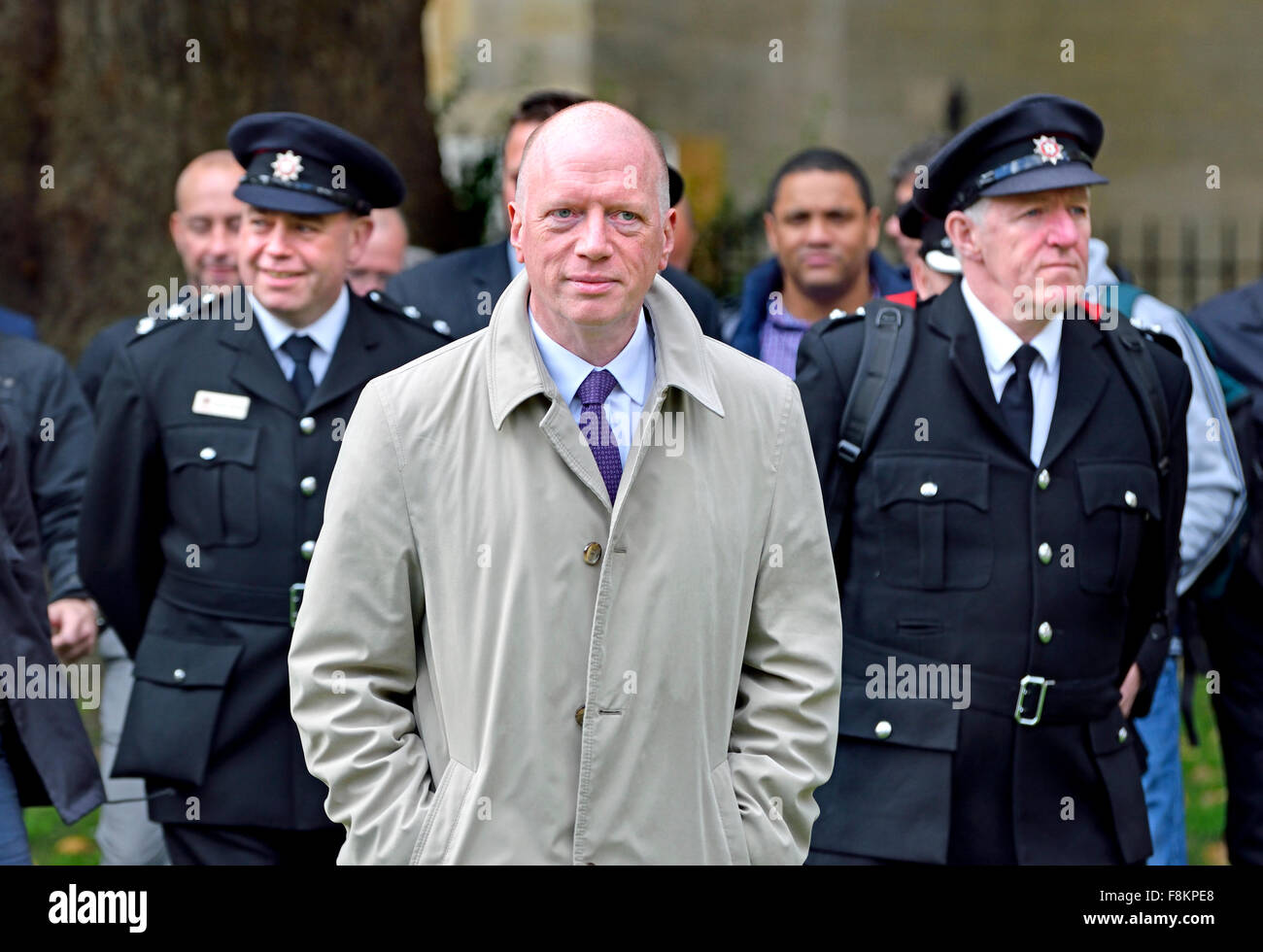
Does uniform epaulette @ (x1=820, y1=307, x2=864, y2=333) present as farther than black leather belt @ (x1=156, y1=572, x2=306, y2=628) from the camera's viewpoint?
No

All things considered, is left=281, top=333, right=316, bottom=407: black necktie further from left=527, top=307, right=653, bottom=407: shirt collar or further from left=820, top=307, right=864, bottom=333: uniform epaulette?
left=527, top=307, right=653, bottom=407: shirt collar

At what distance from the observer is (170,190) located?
888cm

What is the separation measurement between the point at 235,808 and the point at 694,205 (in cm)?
941

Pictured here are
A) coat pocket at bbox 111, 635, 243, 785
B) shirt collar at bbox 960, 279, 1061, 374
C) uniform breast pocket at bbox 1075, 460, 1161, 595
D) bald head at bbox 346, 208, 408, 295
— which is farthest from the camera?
bald head at bbox 346, 208, 408, 295

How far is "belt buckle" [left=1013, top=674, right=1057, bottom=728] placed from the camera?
414 centimetres

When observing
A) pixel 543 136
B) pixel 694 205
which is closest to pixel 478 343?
pixel 543 136

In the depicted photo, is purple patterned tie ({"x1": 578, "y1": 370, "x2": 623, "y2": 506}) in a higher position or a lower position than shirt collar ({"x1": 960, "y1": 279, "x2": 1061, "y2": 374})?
lower

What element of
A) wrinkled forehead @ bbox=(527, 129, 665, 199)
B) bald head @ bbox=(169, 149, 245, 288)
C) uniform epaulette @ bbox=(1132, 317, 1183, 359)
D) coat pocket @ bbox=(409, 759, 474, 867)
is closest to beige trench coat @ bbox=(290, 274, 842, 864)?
coat pocket @ bbox=(409, 759, 474, 867)

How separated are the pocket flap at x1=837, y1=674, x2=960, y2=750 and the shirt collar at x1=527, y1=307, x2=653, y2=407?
1189 millimetres

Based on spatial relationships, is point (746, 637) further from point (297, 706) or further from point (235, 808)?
point (235, 808)

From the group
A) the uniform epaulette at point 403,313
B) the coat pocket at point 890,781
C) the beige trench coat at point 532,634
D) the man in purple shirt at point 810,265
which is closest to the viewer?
the beige trench coat at point 532,634

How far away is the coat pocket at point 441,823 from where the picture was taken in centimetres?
309

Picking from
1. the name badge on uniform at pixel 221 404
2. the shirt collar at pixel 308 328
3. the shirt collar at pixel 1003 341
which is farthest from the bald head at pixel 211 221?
the shirt collar at pixel 1003 341

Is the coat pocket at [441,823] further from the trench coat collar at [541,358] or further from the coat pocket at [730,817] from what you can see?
the trench coat collar at [541,358]
